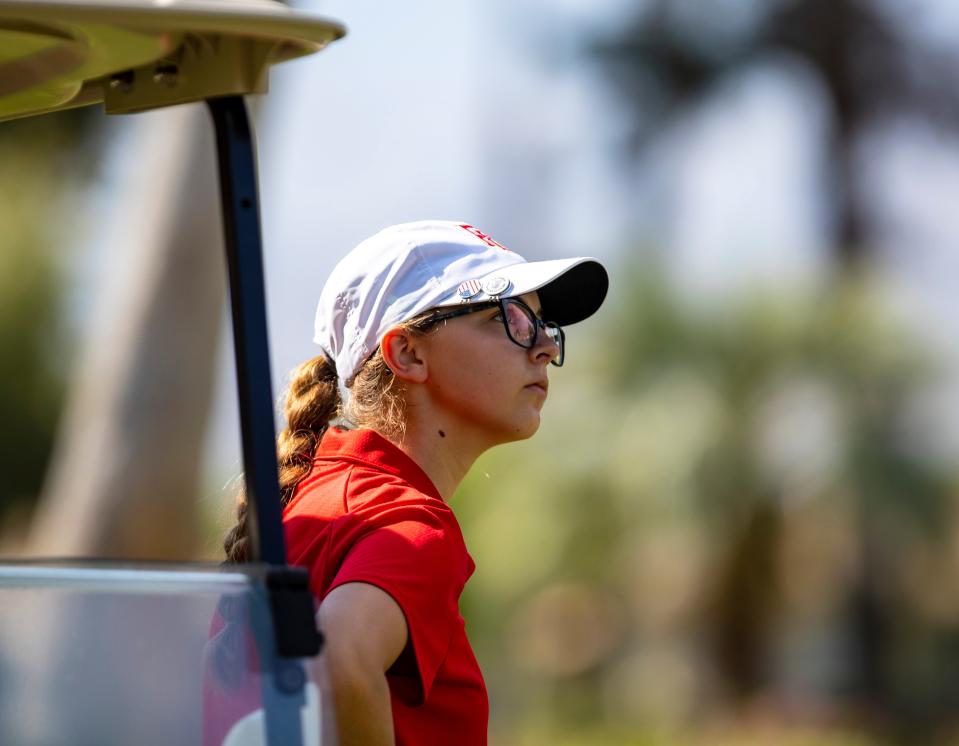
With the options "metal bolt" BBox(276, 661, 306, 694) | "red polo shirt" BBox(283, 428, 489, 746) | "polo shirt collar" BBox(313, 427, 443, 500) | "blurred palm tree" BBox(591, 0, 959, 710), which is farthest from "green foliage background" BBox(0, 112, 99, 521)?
"metal bolt" BBox(276, 661, 306, 694)

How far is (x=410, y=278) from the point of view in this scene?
2549 mm

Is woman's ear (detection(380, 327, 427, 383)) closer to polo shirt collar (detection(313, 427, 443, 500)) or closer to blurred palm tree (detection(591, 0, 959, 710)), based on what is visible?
polo shirt collar (detection(313, 427, 443, 500))

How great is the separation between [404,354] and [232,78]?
75cm

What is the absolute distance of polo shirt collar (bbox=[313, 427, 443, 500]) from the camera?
2477 millimetres

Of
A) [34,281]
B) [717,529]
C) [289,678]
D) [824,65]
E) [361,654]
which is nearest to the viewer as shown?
[289,678]

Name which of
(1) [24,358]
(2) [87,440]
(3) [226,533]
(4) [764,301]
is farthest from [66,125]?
(3) [226,533]

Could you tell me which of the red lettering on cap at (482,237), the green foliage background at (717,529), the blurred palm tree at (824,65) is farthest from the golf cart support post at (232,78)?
the blurred palm tree at (824,65)

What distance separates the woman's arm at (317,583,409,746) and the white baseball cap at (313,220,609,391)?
60cm

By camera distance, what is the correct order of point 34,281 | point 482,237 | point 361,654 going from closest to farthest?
point 361,654
point 482,237
point 34,281

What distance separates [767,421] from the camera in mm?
13805

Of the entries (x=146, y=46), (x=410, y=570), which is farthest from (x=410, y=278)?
(x=146, y=46)

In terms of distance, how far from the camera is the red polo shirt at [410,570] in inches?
84.2

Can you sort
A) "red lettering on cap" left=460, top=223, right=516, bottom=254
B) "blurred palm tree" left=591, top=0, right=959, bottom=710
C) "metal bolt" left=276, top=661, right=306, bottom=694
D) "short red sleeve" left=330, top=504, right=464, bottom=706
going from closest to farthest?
"metal bolt" left=276, top=661, right=306, bottom=694 → "short red sleeve" left=330, top=504, right=464, bottom=706 → "red lettering on cap" left=460, top=223, right=516, bottom=254 → "blurred palm tree" left=591, top=0, right=959, bottom=710

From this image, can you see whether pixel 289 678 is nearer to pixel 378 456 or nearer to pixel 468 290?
pixel 378 456
